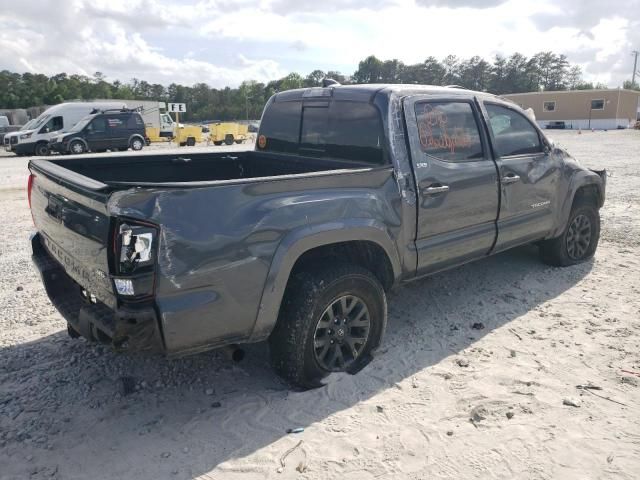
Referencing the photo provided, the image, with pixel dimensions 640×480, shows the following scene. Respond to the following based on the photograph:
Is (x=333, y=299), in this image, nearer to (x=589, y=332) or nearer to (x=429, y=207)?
(x=429, y=207)

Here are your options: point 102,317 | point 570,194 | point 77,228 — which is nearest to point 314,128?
point 77,228

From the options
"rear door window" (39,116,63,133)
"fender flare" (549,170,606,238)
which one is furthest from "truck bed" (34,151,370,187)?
"rear door window" (39,116,63,133)

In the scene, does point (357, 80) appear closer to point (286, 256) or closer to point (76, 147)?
point (76, 147)

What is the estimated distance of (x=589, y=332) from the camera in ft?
13.9

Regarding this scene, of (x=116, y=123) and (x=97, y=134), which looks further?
(x=116, y=123)

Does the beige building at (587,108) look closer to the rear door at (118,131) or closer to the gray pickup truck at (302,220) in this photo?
the rear door at (118,131)

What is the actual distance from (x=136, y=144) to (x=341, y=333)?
23986mm

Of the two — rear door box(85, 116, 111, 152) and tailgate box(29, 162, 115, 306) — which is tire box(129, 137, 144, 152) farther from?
tailgate box(29, 162, 115, 306)

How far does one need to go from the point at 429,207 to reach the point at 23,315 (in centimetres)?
357

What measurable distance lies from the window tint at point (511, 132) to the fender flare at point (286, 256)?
200 cm

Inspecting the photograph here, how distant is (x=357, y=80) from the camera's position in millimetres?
74312

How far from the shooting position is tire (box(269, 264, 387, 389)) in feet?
10.5

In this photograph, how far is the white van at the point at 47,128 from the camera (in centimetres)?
2383

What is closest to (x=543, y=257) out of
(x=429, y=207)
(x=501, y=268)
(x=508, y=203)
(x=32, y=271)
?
(x=501, y=268)
